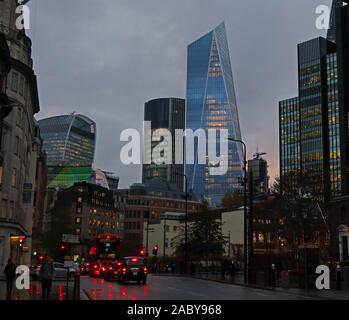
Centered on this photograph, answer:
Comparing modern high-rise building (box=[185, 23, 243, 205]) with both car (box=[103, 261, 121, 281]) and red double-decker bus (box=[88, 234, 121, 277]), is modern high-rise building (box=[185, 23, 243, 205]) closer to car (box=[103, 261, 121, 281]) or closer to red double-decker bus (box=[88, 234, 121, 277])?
red double-decker bus (box=[88, 234, 121, 277])

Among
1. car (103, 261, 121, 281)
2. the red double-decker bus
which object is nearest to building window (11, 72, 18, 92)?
the red double-decker bus

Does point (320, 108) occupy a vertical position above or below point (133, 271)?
above

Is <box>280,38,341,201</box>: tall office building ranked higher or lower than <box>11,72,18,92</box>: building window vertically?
higher

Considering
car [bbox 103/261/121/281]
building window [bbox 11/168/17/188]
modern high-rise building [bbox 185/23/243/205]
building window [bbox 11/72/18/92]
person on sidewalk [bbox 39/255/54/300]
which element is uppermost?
modern high-rise building [bbox 185/23/243/205]

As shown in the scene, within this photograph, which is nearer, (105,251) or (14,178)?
(105,251)

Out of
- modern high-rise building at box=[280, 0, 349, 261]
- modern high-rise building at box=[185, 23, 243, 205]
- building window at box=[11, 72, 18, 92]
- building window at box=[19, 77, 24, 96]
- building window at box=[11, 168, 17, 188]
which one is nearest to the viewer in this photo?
building window at box=[11, 168, 17, 188]

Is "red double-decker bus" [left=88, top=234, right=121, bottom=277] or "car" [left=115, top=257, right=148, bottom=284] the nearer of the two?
"car" [left=115, top=257, right=148, bottom=284]

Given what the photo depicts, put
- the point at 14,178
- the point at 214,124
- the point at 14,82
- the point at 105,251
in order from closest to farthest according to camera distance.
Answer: the point at 105,251, the point at 14,178, the point at 14,82, the point at 214,124

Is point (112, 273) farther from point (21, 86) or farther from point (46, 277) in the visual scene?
point (21, 86)

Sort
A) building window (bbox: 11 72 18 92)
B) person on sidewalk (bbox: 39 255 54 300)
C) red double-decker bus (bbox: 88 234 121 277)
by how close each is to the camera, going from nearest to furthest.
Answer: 1. person on sidewalk (bbox: 39 255 54 300)
2. red double-decker bus (bbox: 88 234 121 277)
3. building window (bbox: 11 72 18 92)

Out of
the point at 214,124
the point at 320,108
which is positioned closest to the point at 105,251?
the point at 214,124

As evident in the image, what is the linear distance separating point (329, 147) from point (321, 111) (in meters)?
13.5
